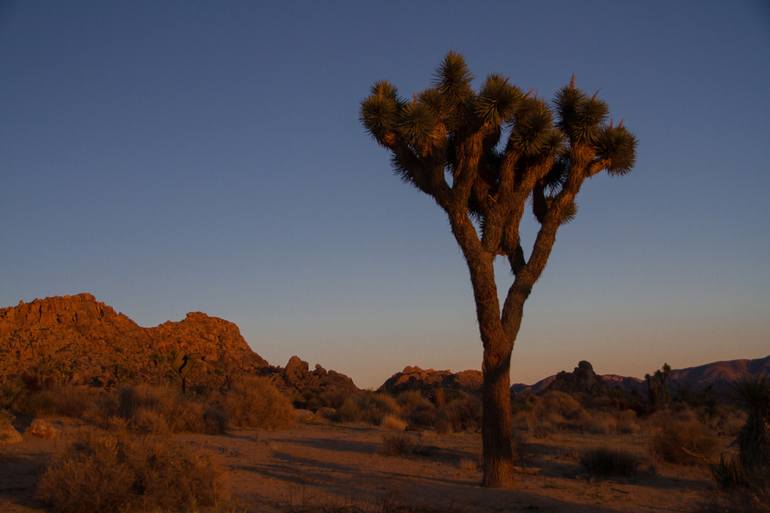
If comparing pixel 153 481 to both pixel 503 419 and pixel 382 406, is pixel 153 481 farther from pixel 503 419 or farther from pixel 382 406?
pixel 382 406

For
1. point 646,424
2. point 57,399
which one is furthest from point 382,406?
point 57,399

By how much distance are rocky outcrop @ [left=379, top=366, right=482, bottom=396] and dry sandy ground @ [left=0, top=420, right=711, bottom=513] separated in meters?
32.2

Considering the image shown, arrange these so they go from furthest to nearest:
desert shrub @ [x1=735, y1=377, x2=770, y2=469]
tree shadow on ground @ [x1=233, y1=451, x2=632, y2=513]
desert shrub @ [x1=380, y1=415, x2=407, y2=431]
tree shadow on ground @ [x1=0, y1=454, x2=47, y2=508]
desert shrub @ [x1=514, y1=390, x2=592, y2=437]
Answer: desert shrub @ [x1=380, y1=415, x2=407, y2=431] → desert shrub @ [x1=514, y1=390, x2=592, y2=437] → desert shrub @ [x1=735, y1=377, x2=770, y2=469] → tree shadow on ground @ [x1=233, y1=451, x2=632, y2=513] → tree shadow on ground @ [x1=0, y1=454, x2=47, y2=508]

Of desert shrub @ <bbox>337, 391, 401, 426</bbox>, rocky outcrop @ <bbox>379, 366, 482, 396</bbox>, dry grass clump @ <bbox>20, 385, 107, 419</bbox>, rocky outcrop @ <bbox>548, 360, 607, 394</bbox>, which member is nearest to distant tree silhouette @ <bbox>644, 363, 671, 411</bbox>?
rocky outcrop @ <bbox>548, 360, 607, 394</bbox>

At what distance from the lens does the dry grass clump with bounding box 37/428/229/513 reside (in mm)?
8414

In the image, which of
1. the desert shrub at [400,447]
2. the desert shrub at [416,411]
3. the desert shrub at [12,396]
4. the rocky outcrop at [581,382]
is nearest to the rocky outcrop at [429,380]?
the rocky outcrop at [581,382]

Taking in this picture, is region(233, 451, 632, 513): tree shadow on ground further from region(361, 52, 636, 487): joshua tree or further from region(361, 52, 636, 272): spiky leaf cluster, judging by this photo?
region(361, 52, 636, 272): spiky leaf cluster

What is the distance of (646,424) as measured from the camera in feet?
85.1

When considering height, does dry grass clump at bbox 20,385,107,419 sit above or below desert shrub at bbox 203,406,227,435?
above

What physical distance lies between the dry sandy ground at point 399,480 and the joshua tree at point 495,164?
1254 millimetres

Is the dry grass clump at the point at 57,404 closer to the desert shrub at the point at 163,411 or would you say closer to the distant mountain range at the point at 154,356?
the desert shrub at the point at 163,411

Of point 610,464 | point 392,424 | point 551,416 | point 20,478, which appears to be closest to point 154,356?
point 392,424

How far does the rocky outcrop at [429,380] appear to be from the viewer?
5081 centimetres

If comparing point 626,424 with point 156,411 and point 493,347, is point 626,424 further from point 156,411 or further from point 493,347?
point 156,411
